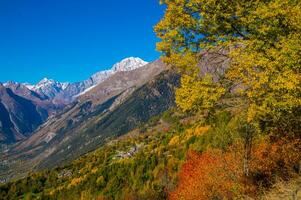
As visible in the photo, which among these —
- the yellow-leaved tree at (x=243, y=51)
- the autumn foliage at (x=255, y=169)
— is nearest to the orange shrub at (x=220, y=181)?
the autumn foliage at (x=255, y=169)

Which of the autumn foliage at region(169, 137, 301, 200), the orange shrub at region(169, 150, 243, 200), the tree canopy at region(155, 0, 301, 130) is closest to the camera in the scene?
the tree canopy at region(155, 0, 301, 130)

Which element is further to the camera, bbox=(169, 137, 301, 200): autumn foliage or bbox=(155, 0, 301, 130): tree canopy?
bbox=(169, 137, 301, 200): autumn foliage

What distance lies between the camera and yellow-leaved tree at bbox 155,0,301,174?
17609mm

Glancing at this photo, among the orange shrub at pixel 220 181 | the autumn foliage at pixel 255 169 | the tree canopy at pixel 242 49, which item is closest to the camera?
the tree canopy at pixel 242 49

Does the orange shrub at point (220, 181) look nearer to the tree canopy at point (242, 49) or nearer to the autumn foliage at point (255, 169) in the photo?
the autumn foliage at point (255, 169)

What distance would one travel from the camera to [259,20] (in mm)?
19156

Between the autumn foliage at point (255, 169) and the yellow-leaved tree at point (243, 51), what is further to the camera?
the autumn foliage at point (255, 169)

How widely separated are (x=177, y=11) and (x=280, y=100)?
7.50 meters

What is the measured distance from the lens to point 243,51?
64.0ft

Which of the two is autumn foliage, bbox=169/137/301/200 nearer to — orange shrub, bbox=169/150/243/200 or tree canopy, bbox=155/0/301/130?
orange shrub, bbox=169/150/243/200

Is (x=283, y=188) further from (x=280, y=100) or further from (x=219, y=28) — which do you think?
(x=219, y=28)

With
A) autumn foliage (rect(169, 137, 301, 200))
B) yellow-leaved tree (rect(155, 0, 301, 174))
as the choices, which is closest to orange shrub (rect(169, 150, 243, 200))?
autumn foliage (rect(169, 137, 301, 200))

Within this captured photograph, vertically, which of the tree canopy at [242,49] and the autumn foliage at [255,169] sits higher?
the tree canopy at [242,49]

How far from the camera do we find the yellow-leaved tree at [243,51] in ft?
57.8
